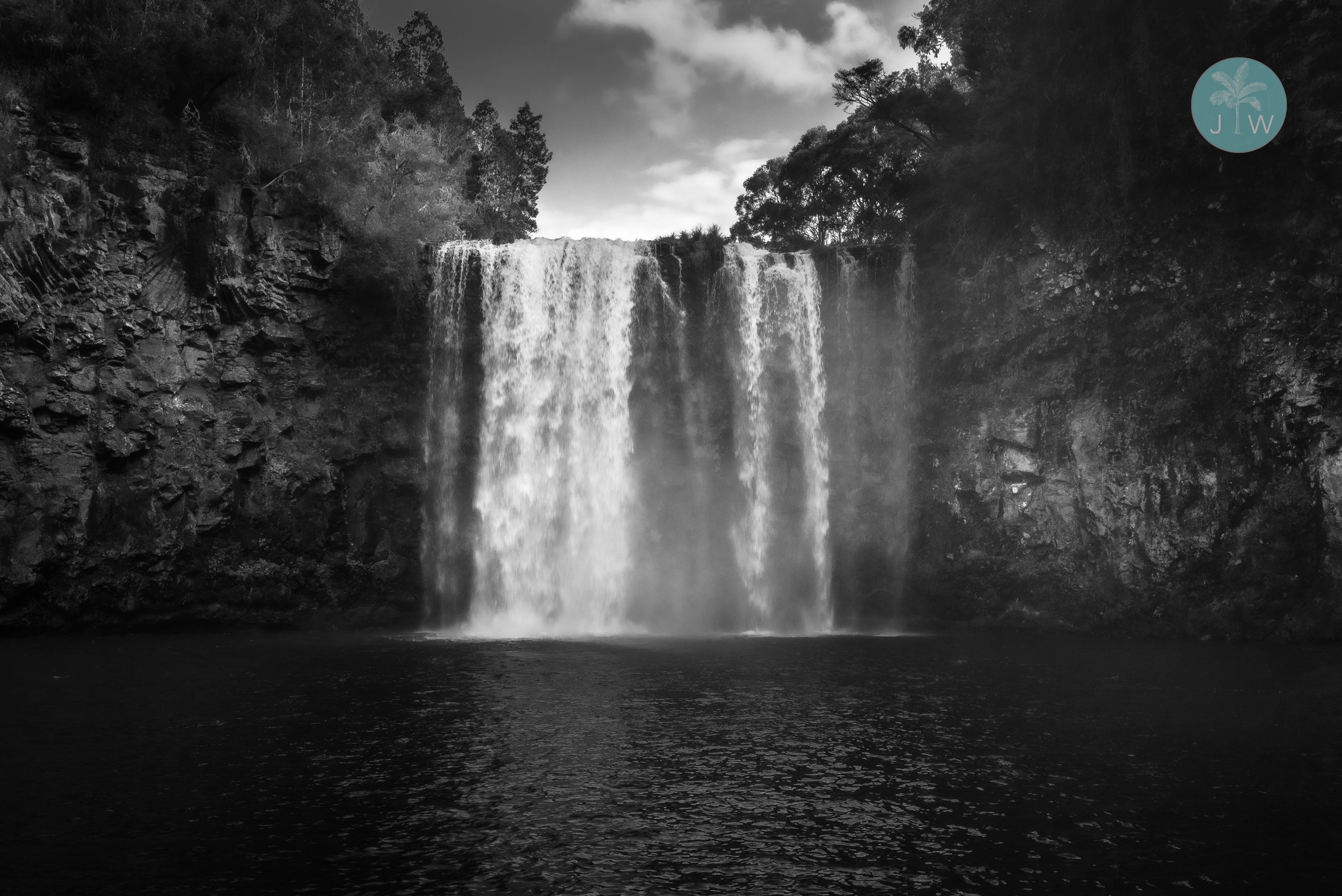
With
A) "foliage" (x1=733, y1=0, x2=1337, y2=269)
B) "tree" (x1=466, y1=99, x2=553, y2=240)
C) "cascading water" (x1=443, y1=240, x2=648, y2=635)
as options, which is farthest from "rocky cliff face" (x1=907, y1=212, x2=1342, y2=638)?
"tree" (x1=466, y1=99, x2=553, y2=240)

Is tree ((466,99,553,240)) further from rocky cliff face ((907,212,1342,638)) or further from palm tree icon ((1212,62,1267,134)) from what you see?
palm tree icon ((1212,62,1267,134))

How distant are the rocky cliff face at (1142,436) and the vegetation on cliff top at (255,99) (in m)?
16.0

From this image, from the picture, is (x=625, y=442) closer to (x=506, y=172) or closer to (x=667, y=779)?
(x=667, y=779)

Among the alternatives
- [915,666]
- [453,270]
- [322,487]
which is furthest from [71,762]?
[453,270]

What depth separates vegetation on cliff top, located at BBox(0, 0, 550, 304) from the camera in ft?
70.8

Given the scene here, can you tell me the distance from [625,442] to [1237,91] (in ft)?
55.9

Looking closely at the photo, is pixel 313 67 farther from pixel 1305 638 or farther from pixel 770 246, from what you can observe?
pixel 1305 638

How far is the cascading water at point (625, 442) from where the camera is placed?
23719 mm

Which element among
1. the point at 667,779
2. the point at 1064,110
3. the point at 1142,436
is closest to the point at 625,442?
the point at 1142,436

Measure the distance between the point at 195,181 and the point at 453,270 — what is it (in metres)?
6.69

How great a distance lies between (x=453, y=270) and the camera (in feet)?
81.1

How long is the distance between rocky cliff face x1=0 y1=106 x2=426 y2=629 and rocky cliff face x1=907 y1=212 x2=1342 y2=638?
15.0 meters

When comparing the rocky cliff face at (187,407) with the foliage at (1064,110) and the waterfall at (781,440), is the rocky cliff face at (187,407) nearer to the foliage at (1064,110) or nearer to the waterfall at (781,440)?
the waterfall at (781,440)

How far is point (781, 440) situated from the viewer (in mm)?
24703
